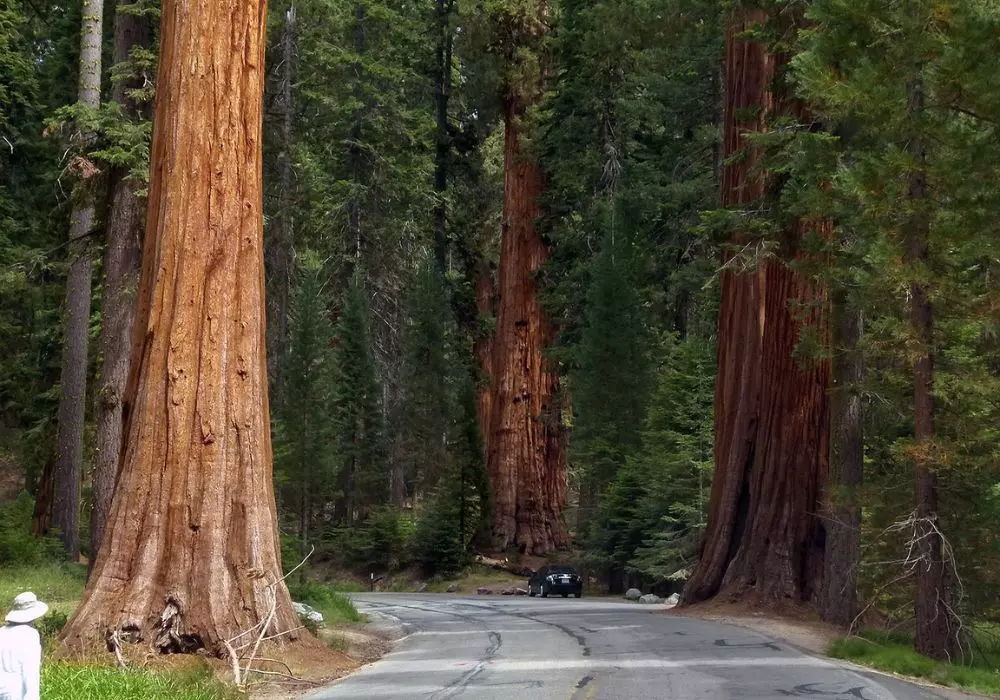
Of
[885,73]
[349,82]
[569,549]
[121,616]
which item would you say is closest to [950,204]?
[885,73]

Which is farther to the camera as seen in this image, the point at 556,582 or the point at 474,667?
the point at 556,582

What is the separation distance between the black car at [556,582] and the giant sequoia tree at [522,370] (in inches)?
241

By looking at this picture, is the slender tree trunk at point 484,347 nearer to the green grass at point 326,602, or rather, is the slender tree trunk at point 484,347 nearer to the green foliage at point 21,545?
the green foliage at point 21,545

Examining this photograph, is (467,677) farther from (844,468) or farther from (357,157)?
(357,157)

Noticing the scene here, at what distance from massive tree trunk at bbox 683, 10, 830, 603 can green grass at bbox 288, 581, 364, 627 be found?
6.54 meters

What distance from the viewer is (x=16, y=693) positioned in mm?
6816

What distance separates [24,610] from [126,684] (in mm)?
3608

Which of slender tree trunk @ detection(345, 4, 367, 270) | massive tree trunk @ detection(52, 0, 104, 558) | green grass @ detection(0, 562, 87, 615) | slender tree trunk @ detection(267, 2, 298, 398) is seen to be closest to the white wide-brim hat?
green grass @ detection(0, 562, 87, 615)

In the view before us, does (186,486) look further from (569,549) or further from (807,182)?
(569,549)

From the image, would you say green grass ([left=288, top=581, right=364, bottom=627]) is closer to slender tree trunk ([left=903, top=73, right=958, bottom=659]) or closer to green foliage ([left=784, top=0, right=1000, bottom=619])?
green foliage ([left=784, top=0, right=1000, bottom=619])

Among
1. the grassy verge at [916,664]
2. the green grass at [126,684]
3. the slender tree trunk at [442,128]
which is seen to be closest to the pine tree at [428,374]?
the slender tree trunk at [442,128]

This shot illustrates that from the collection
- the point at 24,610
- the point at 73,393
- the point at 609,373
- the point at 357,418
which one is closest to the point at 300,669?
the point at 24,610

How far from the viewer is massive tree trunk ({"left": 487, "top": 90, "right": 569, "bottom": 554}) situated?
43.1 metres

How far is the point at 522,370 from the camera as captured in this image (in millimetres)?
43125
